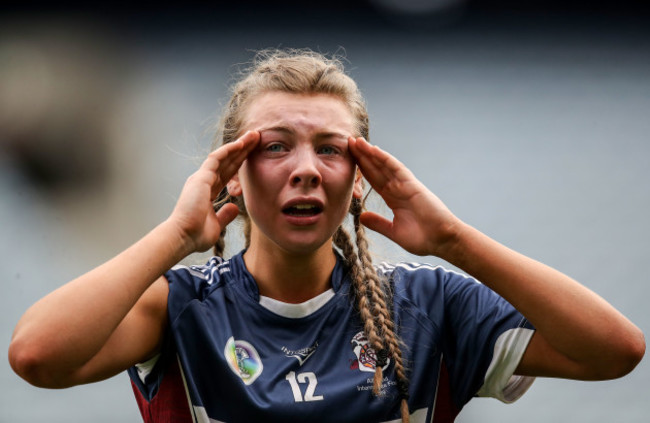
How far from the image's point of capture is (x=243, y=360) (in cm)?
154

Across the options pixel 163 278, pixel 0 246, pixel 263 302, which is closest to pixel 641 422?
pixel 263 302

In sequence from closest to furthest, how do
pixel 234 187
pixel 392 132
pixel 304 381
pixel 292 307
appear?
pixel 304 381, pixel 292 307, pixel 234 187, pixel 392 132

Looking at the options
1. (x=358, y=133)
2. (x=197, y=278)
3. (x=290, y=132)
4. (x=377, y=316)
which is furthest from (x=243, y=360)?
(x=358, y=133)

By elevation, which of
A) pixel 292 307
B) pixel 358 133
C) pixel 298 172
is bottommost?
pixel 292 307

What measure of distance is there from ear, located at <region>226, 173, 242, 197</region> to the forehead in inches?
5.6

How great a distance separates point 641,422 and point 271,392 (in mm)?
2162

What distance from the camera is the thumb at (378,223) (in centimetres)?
163

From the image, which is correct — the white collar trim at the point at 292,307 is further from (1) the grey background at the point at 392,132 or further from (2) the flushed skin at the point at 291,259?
(1) the grey background at the point at 392,132

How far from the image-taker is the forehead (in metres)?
→ 1.63

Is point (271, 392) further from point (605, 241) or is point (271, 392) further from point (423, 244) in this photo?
point (605, 241)

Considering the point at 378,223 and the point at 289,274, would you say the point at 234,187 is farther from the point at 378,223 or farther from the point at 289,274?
the point at 378,223

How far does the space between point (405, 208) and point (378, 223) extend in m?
0.11

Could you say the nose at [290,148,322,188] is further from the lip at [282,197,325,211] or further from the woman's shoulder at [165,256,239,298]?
the woman's shoulder at [165,256,239,298]

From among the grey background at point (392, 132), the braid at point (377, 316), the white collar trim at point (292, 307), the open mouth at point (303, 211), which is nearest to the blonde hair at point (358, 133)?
the braid at point (377, 316)
